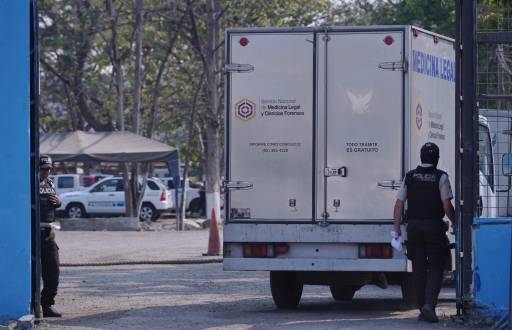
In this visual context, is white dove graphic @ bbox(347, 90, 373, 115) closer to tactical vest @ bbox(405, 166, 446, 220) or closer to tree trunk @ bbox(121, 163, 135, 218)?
tactical vest @ bbox(405, 166, 446, 220)

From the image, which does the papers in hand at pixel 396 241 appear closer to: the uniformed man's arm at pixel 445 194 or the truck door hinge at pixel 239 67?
the uniformed man's arm at pixel 445 194

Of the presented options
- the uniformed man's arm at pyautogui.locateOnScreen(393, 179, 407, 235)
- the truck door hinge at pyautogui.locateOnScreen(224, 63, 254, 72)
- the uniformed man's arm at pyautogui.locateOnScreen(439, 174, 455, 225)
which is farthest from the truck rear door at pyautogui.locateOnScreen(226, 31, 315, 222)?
the uniformed man's arm at pyautogui.locateOnScreen(439, 174, 455, 225)

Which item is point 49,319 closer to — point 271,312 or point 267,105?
point 271,312

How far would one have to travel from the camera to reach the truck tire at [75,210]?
136 ft

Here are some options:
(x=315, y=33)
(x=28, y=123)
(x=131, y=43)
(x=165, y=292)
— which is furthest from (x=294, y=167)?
(x=131, y=43)

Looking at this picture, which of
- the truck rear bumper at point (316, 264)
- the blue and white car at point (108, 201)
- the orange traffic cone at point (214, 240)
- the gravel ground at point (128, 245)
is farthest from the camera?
the blue and white car at point (108, 201)

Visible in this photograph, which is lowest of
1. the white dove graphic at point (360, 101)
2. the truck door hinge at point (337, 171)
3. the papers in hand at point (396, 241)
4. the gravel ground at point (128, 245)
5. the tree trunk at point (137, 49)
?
the gravel ground at point (128, 245)

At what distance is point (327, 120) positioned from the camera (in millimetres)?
12172

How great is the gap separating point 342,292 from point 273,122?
9.97 feet

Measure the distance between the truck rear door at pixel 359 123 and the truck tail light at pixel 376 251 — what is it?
0.30 meters

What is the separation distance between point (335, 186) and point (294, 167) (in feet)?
1.67

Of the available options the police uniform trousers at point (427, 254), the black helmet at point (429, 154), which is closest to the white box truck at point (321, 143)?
the police uniform trousers at point (427, 254)

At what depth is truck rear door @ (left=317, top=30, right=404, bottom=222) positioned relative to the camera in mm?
12008

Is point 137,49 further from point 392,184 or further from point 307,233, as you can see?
point 392,184
